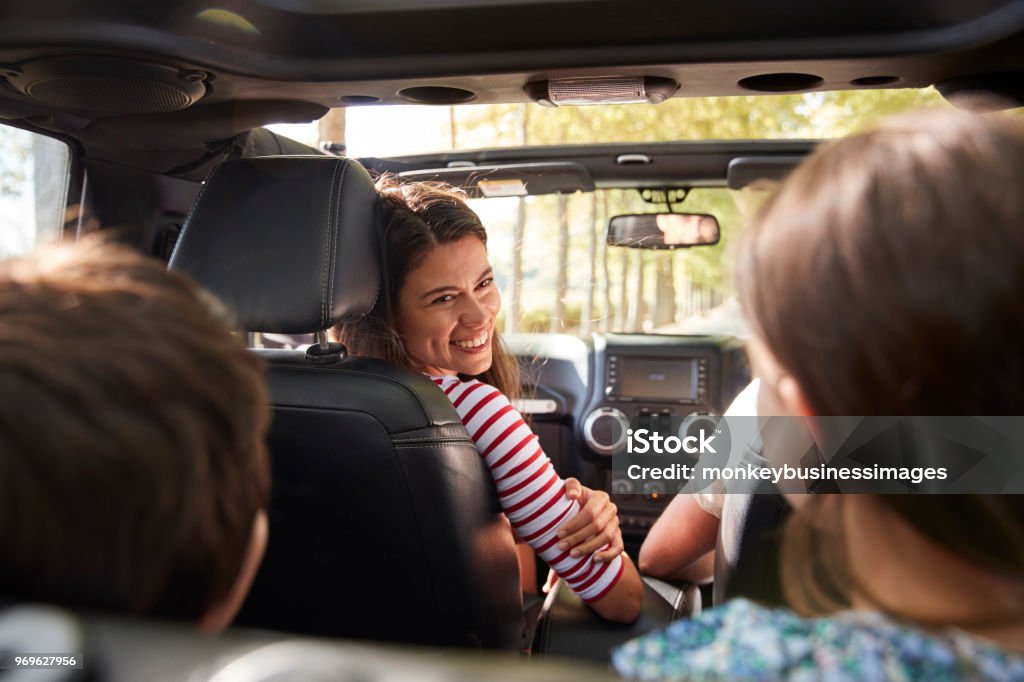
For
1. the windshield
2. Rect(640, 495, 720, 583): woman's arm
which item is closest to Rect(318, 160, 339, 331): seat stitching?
the windshield

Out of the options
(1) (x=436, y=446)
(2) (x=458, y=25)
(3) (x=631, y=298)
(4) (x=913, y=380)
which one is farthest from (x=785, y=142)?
(3) (x=631, y=298)

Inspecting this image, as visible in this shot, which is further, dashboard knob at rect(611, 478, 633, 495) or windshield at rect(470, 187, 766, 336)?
dashboard knob at rect(611, 478, 633, 495)

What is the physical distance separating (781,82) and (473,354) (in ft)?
3.37

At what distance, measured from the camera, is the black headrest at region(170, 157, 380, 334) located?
6.16 feet

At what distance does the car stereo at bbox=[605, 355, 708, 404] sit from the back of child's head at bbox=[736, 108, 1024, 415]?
315 cm

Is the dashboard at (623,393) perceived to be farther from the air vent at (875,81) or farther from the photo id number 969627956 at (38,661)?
the photo id number 969627956 at (38,661)

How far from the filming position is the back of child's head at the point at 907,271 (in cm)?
84

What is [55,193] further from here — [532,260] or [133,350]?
[532,260]

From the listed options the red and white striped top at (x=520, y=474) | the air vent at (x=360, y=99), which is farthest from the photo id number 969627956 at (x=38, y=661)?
the air vent at (x=360, y=99)

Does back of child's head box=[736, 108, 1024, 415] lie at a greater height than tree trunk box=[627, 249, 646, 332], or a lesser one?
lesser

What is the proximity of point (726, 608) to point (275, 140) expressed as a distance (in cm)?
245

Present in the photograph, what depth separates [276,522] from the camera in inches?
71.6

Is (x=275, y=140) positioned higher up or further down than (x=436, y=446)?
higher up

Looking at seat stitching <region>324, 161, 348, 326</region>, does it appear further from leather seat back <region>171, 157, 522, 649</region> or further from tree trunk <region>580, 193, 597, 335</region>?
tree trunk <region>580, 193, 597, 335</region>
